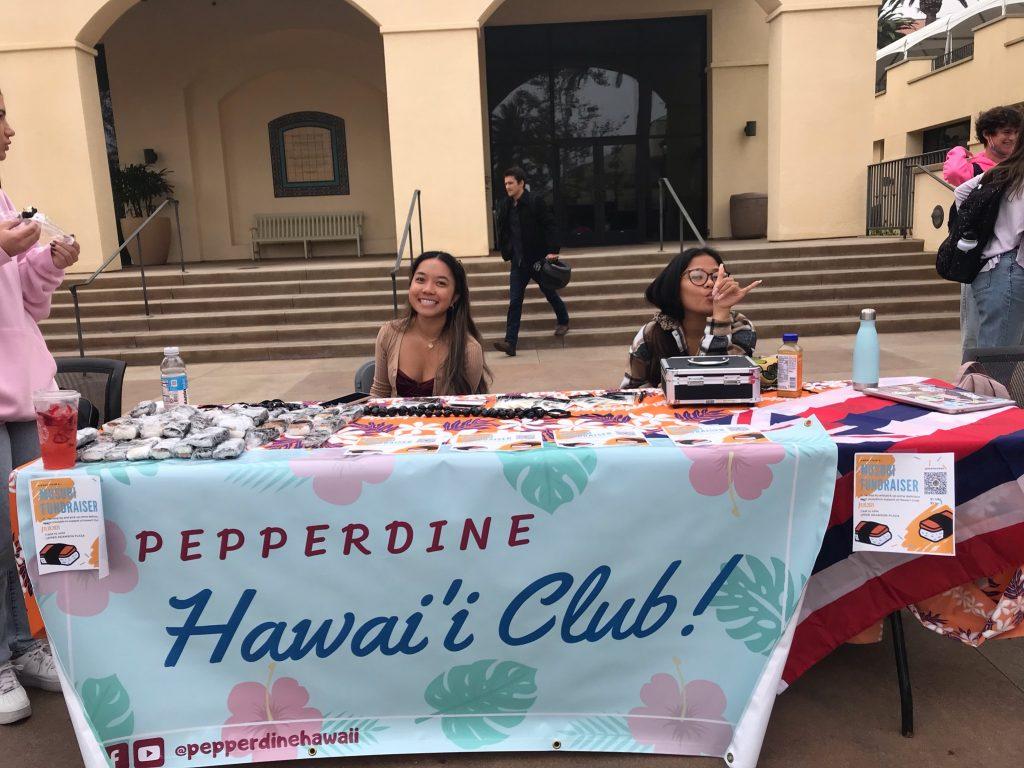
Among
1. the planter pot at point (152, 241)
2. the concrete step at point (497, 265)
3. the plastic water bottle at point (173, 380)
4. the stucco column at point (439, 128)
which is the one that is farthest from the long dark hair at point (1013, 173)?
the planter pot at point (152, 241)

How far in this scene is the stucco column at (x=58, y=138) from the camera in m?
10.3

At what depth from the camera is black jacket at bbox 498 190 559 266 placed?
749cm

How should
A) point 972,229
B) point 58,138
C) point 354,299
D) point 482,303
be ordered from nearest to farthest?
A: 1. point 972,229
2. point 482,303
3. point 354,299
4. point 58,138

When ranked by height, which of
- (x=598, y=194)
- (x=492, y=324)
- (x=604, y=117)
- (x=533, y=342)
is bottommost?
(x=533, y=342)

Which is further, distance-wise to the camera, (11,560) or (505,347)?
(505,347)

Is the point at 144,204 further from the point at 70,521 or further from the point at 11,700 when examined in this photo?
the point at 70,521

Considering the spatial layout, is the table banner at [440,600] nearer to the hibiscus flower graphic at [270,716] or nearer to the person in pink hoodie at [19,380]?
the hibiscus flower graphic at [270,716]

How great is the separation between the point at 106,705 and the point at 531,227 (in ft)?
19.9

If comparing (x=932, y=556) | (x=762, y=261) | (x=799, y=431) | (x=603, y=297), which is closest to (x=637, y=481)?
(x=799, y=431)

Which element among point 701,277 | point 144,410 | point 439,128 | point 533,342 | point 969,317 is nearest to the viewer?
point 144,410

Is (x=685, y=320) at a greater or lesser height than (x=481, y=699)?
greater

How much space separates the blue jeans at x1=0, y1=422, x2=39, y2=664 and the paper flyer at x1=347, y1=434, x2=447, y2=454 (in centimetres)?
107

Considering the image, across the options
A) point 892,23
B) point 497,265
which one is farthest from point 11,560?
point 892,23

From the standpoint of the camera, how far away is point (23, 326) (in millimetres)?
2391
